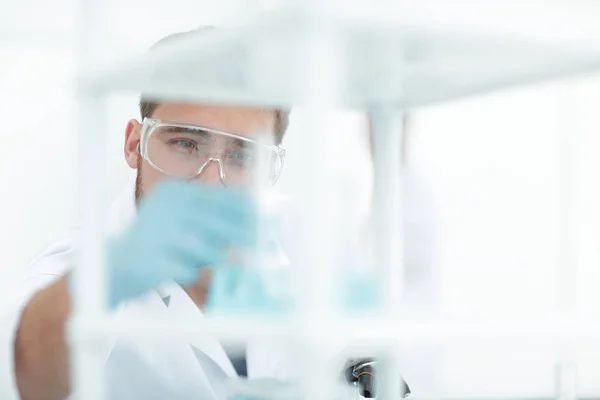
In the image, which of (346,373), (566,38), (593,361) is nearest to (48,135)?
(346,373)

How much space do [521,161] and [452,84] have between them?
7.25 feet

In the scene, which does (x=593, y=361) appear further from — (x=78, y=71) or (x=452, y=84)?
(x=78, y=71)

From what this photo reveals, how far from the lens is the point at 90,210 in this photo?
581mm

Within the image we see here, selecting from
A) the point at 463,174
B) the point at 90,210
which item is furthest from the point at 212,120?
the point at 463,174

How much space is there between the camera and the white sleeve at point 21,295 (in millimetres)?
1155

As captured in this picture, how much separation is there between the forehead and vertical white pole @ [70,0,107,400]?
0.56 metres

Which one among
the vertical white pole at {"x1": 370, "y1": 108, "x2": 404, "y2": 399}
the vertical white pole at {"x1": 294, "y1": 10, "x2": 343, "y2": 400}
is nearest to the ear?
the vertical white pole at {"x1": 370, "y1": 108, "x2": 404, "y2": 399}

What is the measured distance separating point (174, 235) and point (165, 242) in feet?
0.04

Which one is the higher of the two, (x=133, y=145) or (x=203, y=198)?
(x=133, y=145)

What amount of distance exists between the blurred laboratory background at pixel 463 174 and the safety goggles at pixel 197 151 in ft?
2.79

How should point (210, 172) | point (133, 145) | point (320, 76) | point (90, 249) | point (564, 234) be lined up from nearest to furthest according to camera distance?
point (320, 76) → point (90, 249) → point (210, 172) → point (133, 145) → point (564, 234)

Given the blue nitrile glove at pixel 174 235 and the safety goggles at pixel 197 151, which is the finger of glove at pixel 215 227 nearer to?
the blue nitrile glove at pixel 174 235

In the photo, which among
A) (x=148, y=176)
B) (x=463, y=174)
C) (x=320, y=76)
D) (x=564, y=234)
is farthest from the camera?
(x=564, y=234)

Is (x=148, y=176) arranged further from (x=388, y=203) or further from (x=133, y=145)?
(x=388, y=203)
